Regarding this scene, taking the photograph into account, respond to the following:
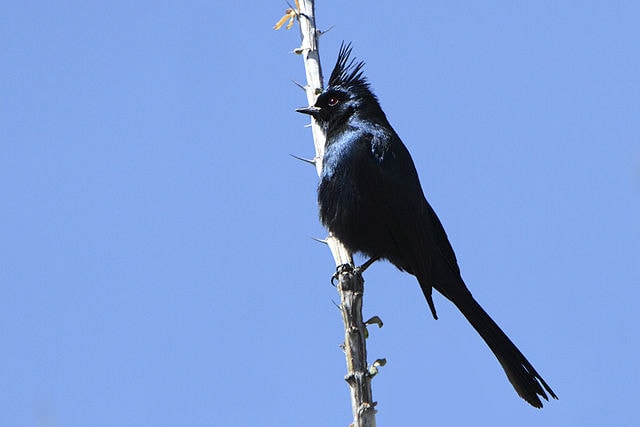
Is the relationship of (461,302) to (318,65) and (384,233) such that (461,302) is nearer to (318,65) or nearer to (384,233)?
(384,233)

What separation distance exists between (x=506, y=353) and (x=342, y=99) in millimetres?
2002

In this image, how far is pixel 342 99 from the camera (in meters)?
6.06

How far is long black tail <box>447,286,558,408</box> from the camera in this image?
499cm

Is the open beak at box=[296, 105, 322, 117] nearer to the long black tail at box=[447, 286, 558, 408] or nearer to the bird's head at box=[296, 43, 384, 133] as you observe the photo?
the bird's head at box=[296, 43, 384, 133]

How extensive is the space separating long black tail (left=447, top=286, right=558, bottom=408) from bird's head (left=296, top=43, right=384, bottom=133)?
1.40m

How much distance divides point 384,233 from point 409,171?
1.52 ft

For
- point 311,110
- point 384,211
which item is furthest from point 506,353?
point 311,110

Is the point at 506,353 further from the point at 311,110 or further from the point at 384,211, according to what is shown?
the point at 311,110

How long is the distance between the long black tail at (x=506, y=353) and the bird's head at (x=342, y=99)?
1399mm

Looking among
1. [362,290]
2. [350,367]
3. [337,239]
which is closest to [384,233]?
[337,239]

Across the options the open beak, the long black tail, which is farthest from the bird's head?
the long black tail

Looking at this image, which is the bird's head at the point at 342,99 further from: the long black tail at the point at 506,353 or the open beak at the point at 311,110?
the long black tail at the point at 506,353

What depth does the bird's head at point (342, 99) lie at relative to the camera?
236 inches

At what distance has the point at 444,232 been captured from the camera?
605cm
